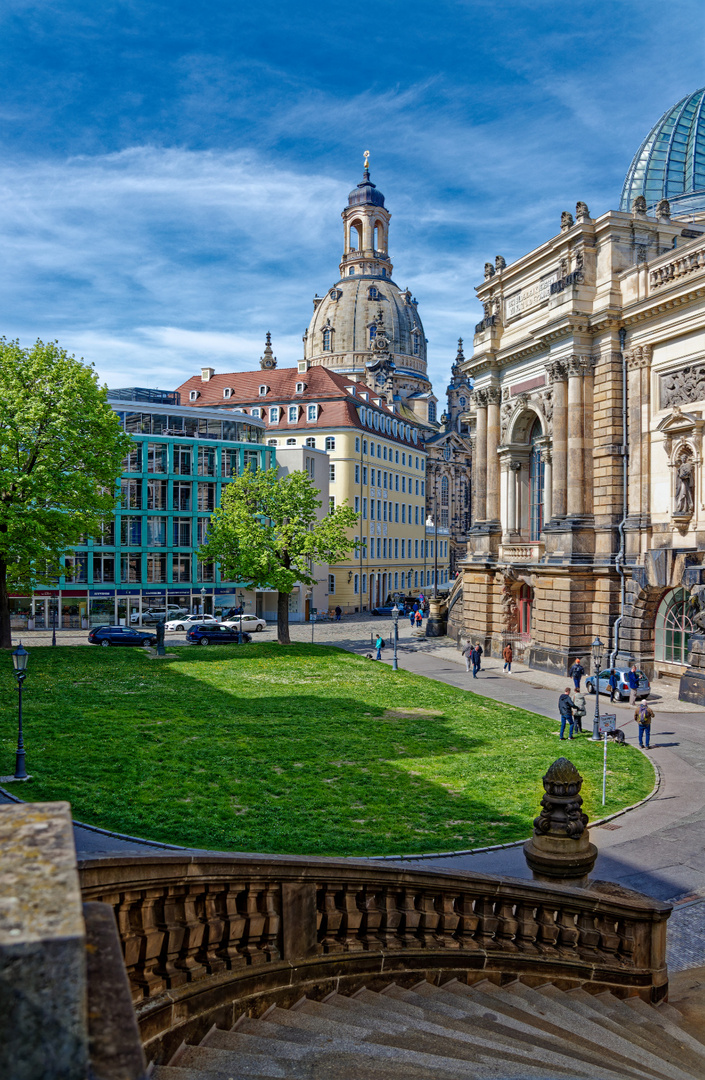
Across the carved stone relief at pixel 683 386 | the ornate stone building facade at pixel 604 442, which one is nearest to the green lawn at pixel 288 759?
the ornate stone building facade at pixel 604 442

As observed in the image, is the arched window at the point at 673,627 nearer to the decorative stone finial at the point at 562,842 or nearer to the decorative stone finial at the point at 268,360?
the decorative stone finial at the point at 562,842

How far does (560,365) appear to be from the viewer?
4131 centimetres

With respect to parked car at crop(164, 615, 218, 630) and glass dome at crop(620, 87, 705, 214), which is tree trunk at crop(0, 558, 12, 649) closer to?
parked car at crop(164, 615, 218, 630)

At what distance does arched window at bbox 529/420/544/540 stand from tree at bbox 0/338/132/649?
22.7 meters

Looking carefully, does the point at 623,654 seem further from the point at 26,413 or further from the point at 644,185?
the point at 644,185

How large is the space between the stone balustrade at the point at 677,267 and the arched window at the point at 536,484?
11129 millimetres

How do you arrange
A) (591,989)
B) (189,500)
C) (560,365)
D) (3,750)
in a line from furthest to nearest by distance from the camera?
(189,500) < (560,365) < (3,750) < (591,989)

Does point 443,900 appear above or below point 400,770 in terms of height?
above

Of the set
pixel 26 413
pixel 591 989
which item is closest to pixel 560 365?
pixel 26 413

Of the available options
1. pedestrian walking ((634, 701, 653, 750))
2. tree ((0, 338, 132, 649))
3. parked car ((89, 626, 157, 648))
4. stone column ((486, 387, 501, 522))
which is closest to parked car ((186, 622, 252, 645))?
parked car ((89, 626, 157, 648))

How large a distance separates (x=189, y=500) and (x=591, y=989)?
56.5m

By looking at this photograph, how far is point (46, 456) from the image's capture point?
3606 centimetres

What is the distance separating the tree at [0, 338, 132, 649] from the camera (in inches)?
1375

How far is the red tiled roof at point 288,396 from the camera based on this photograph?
8100 cm
